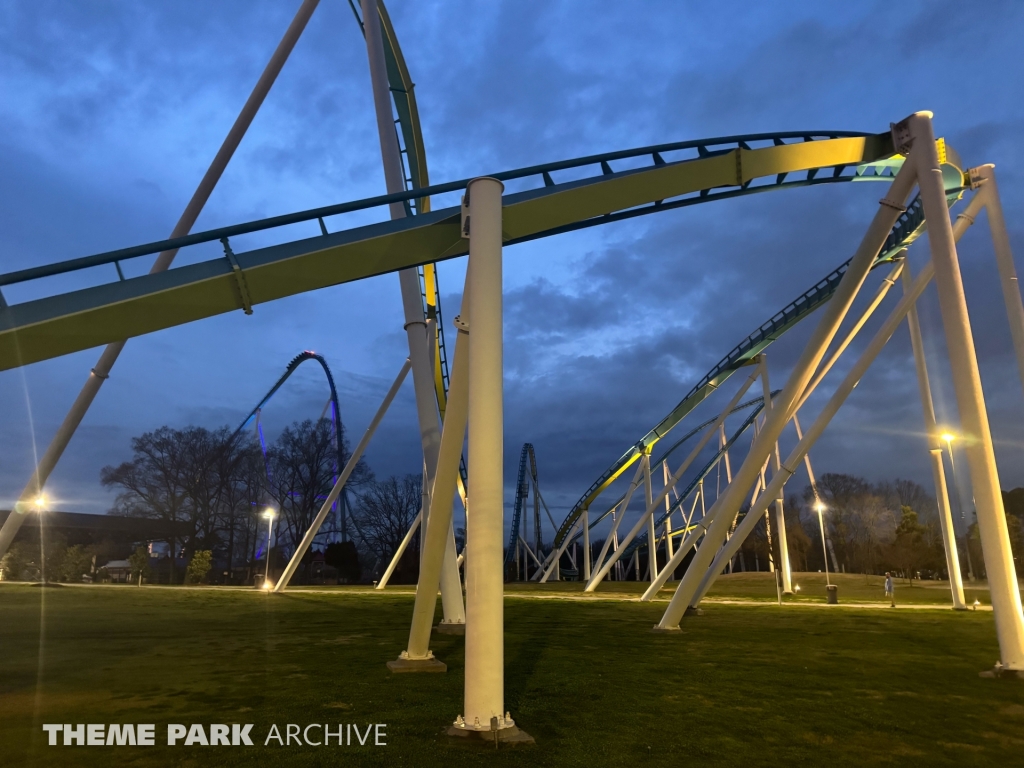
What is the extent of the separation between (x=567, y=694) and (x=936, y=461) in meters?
16.0

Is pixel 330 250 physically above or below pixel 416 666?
above

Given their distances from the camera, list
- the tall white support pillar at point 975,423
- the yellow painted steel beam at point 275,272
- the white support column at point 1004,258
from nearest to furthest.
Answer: the yellow painted steel beam at point 275,272 < the tall white support pillar at point 975,423 < the white support column at point 1004,258

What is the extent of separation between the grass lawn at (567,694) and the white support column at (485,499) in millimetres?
346

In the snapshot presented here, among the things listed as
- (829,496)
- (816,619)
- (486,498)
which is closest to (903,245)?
(816,619)

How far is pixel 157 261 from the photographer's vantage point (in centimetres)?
1130

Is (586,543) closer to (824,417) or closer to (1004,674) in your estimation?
(824,417)

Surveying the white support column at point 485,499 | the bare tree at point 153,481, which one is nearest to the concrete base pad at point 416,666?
the white support column at point 485,499

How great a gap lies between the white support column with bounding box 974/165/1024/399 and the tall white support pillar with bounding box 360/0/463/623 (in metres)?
9.46

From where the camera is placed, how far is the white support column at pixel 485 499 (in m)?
4.79

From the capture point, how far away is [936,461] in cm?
1778

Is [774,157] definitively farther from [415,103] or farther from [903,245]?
[903,245]

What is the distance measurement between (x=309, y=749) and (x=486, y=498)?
2143 millimetres

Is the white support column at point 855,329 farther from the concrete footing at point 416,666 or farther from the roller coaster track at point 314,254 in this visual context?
the concrete footing at point 416,666

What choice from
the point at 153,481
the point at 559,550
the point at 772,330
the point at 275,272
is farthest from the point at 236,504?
the point at 275,272
